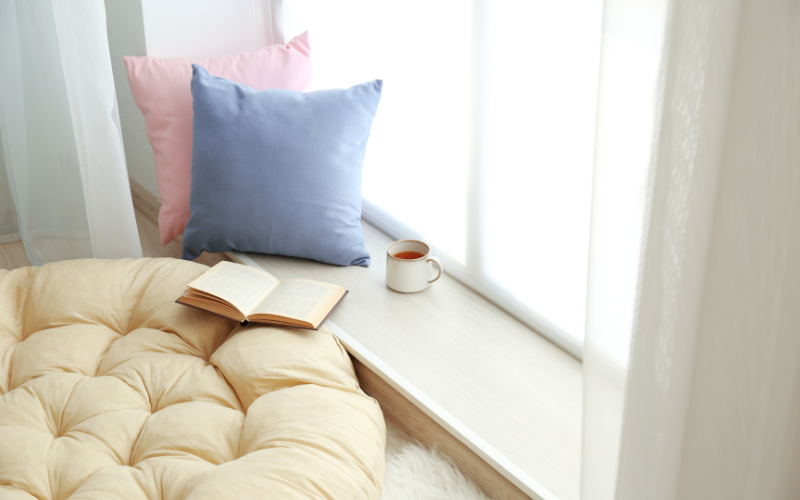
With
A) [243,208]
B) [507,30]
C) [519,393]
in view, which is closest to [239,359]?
[243,208]

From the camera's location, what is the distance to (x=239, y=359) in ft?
4.17

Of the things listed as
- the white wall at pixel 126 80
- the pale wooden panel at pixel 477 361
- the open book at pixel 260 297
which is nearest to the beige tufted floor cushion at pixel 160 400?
the open book at pixel 260 297

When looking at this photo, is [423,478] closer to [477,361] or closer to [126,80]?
[477,361]

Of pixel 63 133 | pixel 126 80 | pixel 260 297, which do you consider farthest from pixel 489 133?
pixel 126 80

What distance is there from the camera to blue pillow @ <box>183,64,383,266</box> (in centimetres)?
156

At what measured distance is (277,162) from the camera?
1.55 metres

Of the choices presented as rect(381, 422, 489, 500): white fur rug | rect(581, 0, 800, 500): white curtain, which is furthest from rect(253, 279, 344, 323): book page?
rect(581, 0, 800, 500): white curtain

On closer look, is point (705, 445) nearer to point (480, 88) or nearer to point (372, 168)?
point (480, 88)

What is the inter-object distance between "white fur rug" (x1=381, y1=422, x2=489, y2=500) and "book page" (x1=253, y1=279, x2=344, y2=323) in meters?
0.34

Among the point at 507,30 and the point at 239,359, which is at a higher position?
the point at 507,30

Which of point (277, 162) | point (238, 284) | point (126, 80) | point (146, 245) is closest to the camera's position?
point (238, 284)

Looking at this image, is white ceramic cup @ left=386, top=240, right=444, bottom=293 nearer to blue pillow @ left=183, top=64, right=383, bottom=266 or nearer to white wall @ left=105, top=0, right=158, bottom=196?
blue pillow @ left=183, top=64, right=383, bottom=266

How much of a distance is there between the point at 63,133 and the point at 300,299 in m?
0.87

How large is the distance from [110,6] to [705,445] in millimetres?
2079
